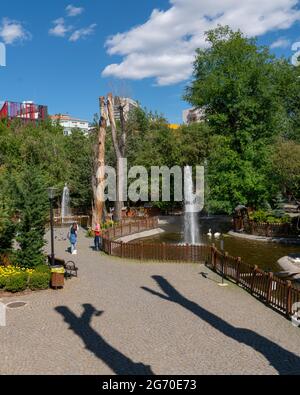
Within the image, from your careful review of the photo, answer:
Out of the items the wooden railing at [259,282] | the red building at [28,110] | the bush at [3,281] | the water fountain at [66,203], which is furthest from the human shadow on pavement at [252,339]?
the red building at [28,110]

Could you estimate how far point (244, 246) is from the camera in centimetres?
2761

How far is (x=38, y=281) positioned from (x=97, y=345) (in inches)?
239

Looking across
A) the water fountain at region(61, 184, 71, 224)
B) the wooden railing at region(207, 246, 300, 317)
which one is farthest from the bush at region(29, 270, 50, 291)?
the water fountain at region(61, 184, 71, 224)

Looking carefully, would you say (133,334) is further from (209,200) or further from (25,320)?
(209,200)

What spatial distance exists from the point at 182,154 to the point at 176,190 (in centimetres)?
427

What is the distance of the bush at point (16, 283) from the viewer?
1486 cm

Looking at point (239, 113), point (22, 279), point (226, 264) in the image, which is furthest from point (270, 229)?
point (22, 279)

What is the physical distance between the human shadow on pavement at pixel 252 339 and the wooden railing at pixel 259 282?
6.65ft

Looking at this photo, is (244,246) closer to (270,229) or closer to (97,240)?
(270,229)

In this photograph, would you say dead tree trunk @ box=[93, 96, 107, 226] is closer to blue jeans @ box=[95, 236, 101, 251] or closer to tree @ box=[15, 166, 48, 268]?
blue jeans @ box=[95, 236, 101, 251]

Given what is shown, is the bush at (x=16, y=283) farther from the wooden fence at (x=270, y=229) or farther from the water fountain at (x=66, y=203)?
the water fountain at (x=66, y=203)

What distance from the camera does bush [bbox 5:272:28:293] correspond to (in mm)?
14859
